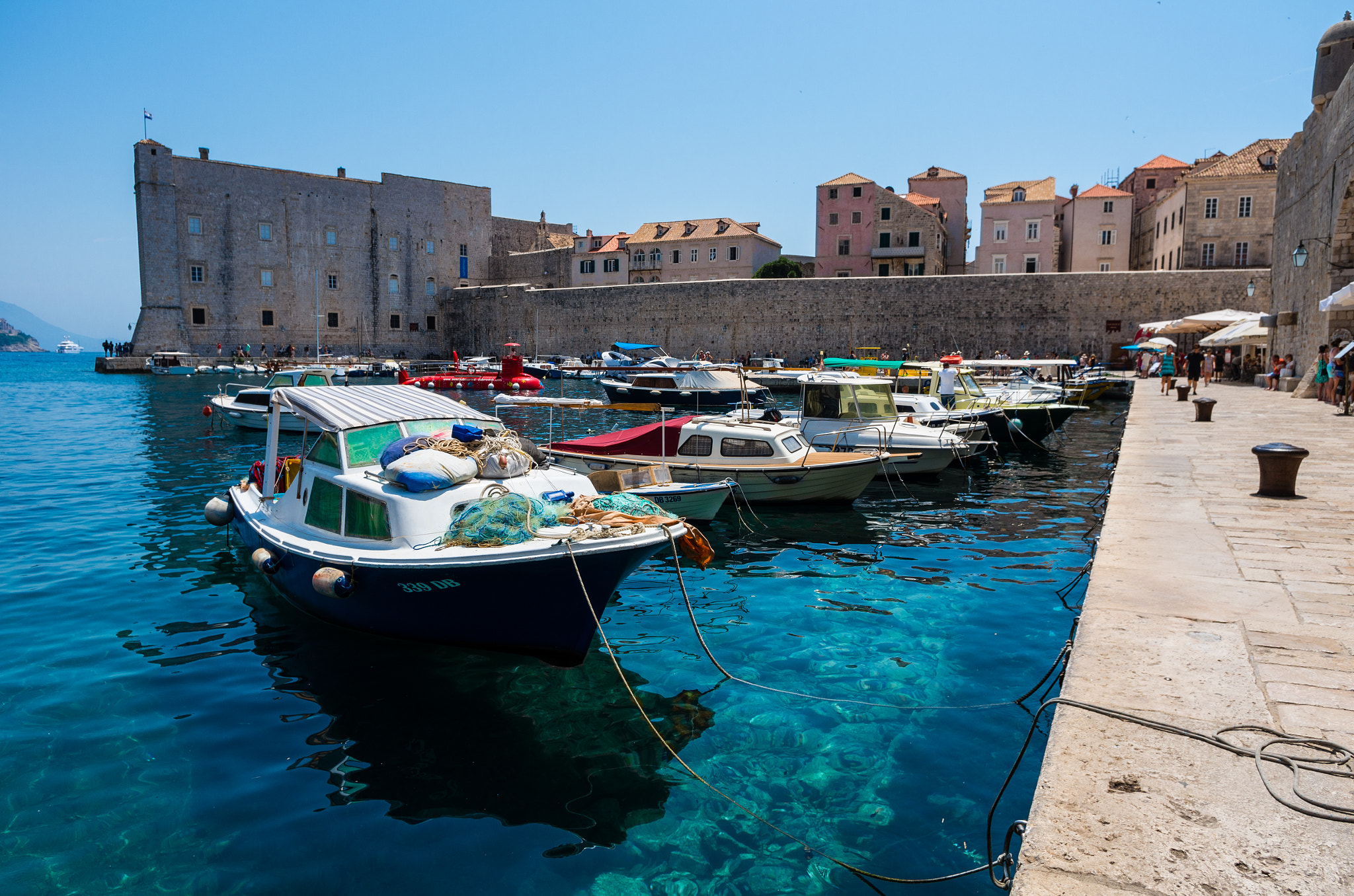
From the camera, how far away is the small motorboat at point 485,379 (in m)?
29.1

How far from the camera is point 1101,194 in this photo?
52.3 metres

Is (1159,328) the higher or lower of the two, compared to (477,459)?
higher

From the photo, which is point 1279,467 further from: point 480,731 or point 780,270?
point 780,270

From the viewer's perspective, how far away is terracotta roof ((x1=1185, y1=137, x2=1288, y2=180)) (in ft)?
128

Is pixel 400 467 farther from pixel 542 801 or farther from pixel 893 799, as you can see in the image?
→ pixel 893 799

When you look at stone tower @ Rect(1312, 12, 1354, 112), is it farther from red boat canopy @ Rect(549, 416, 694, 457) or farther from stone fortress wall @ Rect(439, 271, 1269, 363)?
red boat canopy @ Rect(549, 416, 694, 457)

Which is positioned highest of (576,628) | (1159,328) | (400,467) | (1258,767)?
(1159,328)

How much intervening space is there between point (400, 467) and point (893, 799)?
434cm

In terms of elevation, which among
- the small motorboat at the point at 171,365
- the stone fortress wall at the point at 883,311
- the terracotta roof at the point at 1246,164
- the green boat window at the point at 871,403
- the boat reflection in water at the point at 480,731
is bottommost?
the boat reflection in water at the point at 480,731

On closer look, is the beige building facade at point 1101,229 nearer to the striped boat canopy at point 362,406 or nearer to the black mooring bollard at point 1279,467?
the black mooring bollard at point 1279,467

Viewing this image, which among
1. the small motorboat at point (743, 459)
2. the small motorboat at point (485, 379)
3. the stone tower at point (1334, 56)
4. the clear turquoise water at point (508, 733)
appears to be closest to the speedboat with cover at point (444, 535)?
the clear turquoise water at point (508, 733)

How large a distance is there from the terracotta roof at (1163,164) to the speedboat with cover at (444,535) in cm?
6425

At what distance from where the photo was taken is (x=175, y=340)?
53750 mm

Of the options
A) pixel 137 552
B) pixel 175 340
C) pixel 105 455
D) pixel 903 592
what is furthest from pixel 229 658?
pixel 175 340
